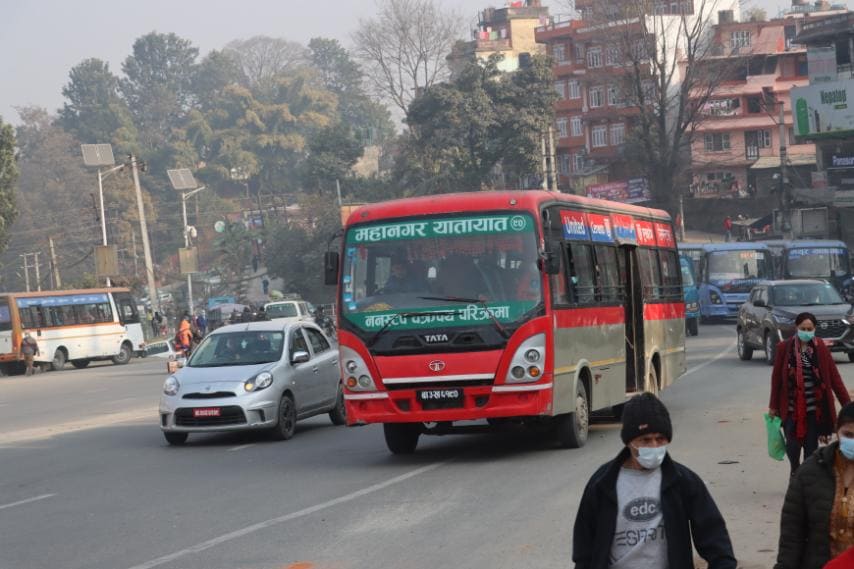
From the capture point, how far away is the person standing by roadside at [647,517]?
4906 millimetres

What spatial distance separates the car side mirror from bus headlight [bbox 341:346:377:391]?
3.94 metres

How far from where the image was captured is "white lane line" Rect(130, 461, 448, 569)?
956 centimetres

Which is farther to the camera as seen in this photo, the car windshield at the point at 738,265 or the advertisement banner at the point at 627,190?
the advertisement banner at the point at 627,190

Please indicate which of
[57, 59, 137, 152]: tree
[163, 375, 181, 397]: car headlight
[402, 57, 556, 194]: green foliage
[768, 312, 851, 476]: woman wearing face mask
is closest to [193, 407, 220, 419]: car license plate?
[163, 375, 181, 397]: car headlight

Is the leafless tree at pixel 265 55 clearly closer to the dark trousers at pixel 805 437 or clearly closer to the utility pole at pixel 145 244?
the utility pole at pixel 145 244

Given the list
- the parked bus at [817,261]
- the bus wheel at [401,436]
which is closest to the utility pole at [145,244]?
the parked bus at [817,261]

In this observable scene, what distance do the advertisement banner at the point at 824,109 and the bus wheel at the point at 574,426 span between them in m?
60.5

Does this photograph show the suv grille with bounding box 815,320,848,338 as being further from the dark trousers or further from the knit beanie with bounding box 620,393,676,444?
the knit beanie with bounding box 620,393,676,444

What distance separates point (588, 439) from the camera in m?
16.2

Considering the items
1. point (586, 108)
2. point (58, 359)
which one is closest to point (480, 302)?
point (58, 359)

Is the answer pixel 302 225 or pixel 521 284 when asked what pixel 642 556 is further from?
pixel 302 225

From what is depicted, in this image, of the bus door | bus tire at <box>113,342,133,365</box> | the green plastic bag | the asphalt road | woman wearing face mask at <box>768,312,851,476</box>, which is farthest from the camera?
bus tire at <box>113,342,133,365</box>

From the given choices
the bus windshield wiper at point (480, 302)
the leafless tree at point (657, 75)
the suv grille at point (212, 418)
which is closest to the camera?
the bus windshield wiper at point (480, 302)

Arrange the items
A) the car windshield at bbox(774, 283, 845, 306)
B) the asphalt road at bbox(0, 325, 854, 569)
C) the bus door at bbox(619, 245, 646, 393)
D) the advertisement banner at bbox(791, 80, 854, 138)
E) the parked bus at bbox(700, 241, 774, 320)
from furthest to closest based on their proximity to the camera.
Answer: the advertisement banner at bbox(791, 80, 854, 138) → the parked bus at bbox(700, 241, 774, 320) → the car windshield at bbox(774, 283, 845, 306) → the bus door at bbox(619, 245, 646, 393) → the asphalt road at bbox(0, 325, 854, 569)
